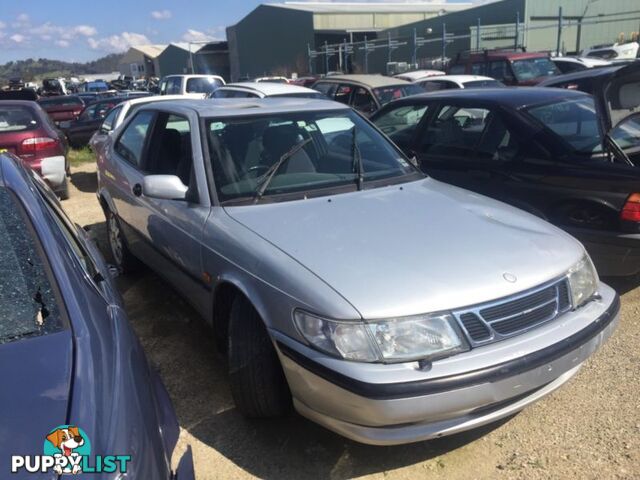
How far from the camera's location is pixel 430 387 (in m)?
2.19

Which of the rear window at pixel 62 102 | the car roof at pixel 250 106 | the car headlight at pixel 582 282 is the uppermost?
the car roof at pixel 250 106

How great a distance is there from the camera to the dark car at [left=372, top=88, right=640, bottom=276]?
399 cm

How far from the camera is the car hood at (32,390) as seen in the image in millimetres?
1442

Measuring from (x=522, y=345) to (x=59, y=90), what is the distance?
3942cm

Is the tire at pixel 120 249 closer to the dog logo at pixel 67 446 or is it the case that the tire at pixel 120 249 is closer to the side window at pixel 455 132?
the side window at pixel 455 132

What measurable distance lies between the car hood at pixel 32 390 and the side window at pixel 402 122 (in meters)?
4.26

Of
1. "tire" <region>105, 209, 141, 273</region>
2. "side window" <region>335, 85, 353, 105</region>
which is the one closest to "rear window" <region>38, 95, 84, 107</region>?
"side window" <region>335, 85, 353, 105</region>

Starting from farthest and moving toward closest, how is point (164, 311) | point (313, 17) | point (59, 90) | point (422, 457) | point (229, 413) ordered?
1. point (313, 17)
2. point (59, 90)
3. point (164, 311)
4. point (229, 413)
5. point (422, 457)

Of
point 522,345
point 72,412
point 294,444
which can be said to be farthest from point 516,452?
point 72,412

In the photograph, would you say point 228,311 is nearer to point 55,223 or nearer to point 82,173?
point 55,223

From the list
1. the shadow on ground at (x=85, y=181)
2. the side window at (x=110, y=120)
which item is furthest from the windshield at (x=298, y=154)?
the shadow on ground at (x=85, y=181)

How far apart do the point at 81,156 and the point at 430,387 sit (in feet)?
40.8

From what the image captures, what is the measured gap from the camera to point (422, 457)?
2713 millimetres

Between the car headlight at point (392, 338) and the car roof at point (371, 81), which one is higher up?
the car roof at point (371, 81)
